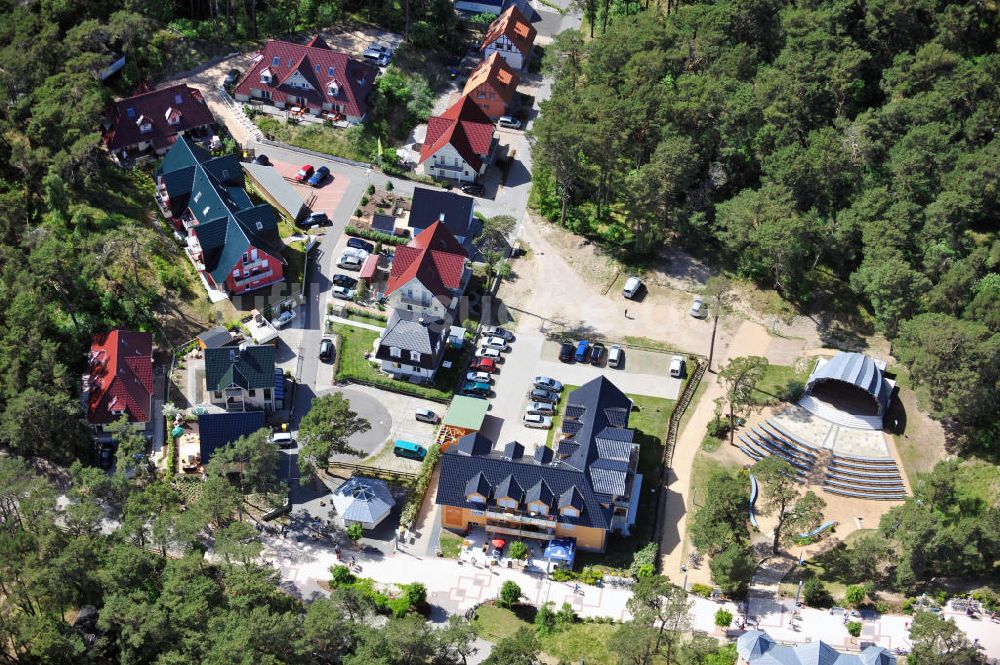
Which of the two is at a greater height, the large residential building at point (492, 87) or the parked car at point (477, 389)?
the large residential building at point (492, 87)

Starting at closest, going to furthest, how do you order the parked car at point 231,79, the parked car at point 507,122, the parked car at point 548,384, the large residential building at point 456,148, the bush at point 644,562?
the bush at point 644,562, the parked car at point 548,384, the large residential building at point 456,148, the parked car at point 231,79, the parked car at point 507,122

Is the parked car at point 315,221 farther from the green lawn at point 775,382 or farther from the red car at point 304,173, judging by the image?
the green lawn at point 775,382

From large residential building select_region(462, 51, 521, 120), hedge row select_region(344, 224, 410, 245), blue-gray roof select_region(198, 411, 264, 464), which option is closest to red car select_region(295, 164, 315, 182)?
hedge row select_region(344, 224, 410, 245)

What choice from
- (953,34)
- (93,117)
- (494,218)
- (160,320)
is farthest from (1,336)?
(953,34)

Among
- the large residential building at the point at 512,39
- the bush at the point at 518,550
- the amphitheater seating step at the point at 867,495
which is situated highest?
the large residential building at the point at 512,39

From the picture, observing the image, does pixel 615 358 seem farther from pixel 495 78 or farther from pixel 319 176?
pixel 495 78

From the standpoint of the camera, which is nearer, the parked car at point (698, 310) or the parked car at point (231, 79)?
the parked car at point (698, 310)

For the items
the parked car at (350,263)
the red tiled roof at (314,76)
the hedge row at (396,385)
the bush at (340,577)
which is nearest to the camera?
the bush at (340,577)

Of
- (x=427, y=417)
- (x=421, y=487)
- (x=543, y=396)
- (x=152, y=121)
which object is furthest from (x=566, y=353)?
(x=152, y=121)

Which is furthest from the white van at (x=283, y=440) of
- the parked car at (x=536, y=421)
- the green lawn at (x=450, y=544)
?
the parked car at (x=536, y=421)
